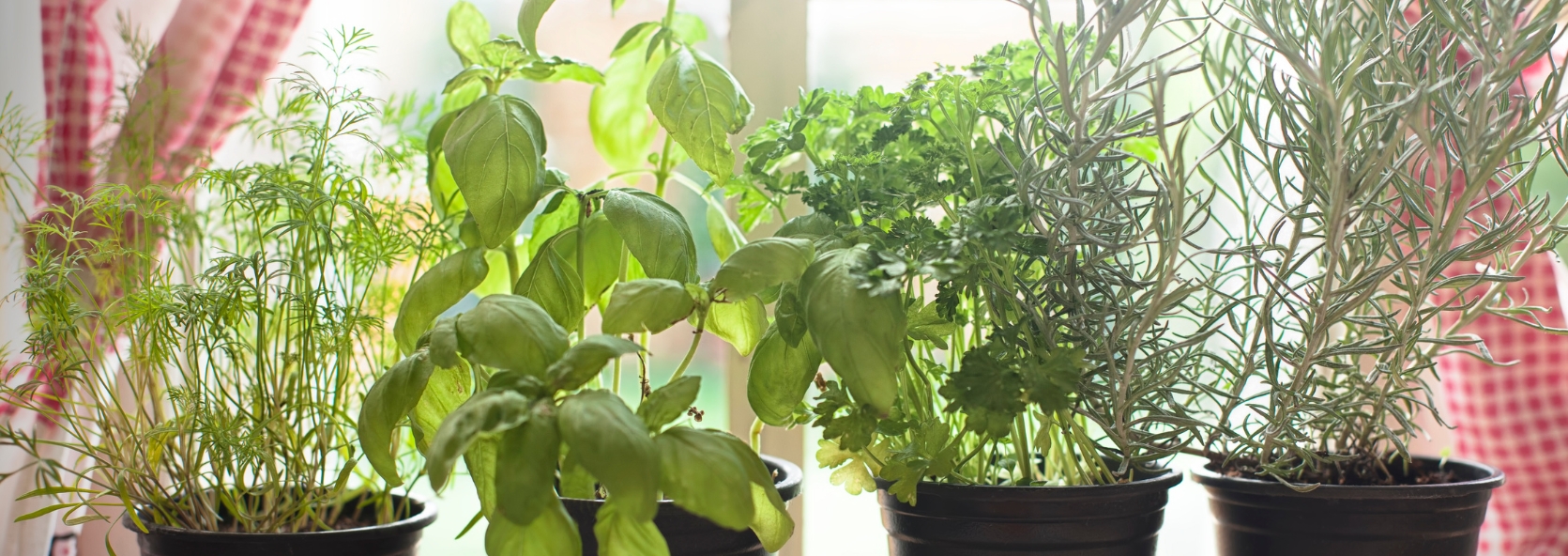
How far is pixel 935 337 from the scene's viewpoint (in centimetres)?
60

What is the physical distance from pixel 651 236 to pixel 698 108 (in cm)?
10

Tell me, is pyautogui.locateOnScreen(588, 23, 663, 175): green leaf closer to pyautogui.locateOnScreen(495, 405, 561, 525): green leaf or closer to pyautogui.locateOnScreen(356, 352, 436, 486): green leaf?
pyautogui.locateOnScreen(356, 352, 436, 486): green leaf

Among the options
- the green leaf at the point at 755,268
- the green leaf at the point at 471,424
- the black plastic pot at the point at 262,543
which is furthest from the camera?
the black plastic pot at the point at 262,543

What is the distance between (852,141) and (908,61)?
14.6 inches

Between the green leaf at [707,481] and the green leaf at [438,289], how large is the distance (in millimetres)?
228

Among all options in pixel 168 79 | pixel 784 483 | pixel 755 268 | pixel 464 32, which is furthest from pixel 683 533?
pixel 168 79

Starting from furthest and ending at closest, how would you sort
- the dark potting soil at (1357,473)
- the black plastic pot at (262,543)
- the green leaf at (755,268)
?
the dark potting soil at (1357,473) → the black plastic pot at (262,543) → the green leaf at (755,268)

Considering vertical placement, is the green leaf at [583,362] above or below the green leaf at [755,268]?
below

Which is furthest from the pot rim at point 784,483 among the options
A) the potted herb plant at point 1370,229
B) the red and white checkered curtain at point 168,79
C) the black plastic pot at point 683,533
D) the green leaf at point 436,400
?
the red and white checkered curtain at point 168,79

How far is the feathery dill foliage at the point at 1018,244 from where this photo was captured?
1.69 feet

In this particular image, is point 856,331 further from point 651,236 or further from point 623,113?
point 623,113

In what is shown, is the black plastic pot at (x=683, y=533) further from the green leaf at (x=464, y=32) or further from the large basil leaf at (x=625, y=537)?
the green leaf at (x=464, y=32)

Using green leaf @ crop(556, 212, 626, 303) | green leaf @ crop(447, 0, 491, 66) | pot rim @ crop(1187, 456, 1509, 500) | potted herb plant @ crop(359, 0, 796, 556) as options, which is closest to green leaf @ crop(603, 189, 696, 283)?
potted herb plant @ crop(359, 0, 796, 556)

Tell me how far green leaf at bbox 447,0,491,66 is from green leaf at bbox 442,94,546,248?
176 mm
